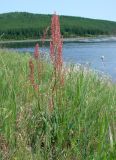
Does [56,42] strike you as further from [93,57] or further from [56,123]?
[93,57]

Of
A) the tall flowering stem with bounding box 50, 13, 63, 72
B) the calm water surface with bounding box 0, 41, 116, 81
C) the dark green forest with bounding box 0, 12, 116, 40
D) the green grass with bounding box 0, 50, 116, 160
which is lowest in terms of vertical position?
the dark green forest with bounding box 0, 12, 116, 40

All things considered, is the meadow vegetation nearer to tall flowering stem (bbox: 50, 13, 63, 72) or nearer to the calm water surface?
tall flowering stem (bbox: 50, 13, 63, 72)

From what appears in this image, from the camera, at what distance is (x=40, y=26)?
122 metres

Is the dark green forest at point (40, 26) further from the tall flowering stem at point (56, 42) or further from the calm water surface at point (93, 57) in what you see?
the tall flowering stem at point (56, 42)

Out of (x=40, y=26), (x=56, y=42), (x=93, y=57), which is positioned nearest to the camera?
(x=56, y=42)

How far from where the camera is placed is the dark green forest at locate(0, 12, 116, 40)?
10600 centimetres

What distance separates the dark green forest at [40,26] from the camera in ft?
348

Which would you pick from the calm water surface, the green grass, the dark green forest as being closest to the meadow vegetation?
the green grass

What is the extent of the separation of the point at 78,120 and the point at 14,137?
1.97ft

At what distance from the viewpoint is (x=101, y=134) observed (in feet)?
12.0

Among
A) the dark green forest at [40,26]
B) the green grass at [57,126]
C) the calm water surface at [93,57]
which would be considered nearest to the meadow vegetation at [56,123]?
the green grass at [57,126]

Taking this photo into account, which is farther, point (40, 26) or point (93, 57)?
point (40, 26)

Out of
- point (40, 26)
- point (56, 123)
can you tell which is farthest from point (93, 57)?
point (40, 26)

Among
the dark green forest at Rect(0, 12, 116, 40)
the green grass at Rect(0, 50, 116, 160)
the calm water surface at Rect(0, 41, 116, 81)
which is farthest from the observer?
the dark green forest at Rect(0, 12, 116, 40)
